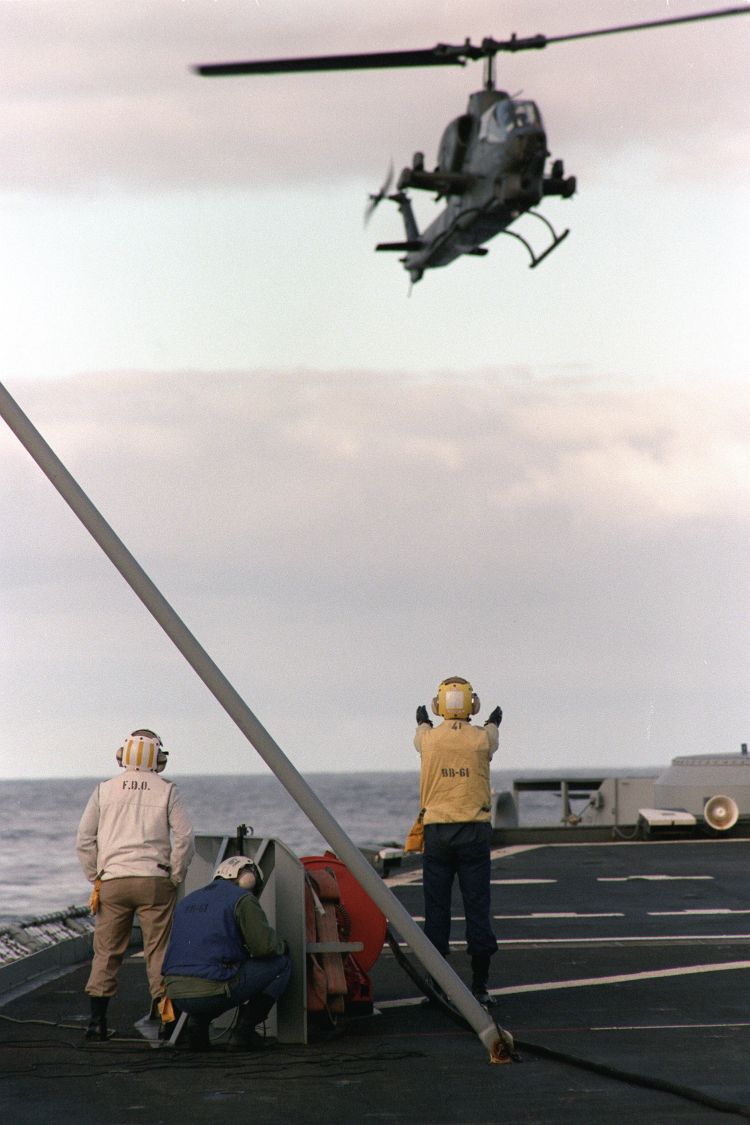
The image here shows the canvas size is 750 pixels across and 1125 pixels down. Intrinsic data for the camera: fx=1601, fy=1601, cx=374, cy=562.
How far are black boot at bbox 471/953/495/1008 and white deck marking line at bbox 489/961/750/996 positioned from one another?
2.52 feet

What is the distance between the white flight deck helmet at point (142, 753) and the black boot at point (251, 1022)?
1682mm

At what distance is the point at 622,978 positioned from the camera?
1275cm

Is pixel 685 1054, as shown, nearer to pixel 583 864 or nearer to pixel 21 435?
pixel 21 435

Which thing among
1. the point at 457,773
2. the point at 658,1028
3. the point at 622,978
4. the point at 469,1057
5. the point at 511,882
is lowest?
the point at 469,1057

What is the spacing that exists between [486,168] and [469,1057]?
69.1 feet

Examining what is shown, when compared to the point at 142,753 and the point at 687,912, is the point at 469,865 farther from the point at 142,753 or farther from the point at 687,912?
the point at 687,912

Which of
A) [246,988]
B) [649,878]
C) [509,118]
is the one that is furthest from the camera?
[509,118]

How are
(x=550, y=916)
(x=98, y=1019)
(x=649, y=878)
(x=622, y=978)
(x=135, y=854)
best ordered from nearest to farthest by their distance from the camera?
(x=98, y=1019), (x=135, y=854), (x=622, y=978), (x=550, y=916), (x=649, y=878)

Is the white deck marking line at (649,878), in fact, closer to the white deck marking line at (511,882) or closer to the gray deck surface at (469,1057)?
the white deck marking line at (511,882)

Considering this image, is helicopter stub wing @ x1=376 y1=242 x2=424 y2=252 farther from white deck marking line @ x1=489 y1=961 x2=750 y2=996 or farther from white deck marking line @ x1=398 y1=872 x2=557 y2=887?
white deck marking line @ x1=489 y1=961 x2=750 y2=996

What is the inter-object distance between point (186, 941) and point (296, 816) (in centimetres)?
10040

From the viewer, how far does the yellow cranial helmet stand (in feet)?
38.0

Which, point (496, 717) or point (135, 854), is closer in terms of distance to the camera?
point (135, 854)

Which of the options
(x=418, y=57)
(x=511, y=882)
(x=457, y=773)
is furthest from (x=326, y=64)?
(x=457, y=773)
